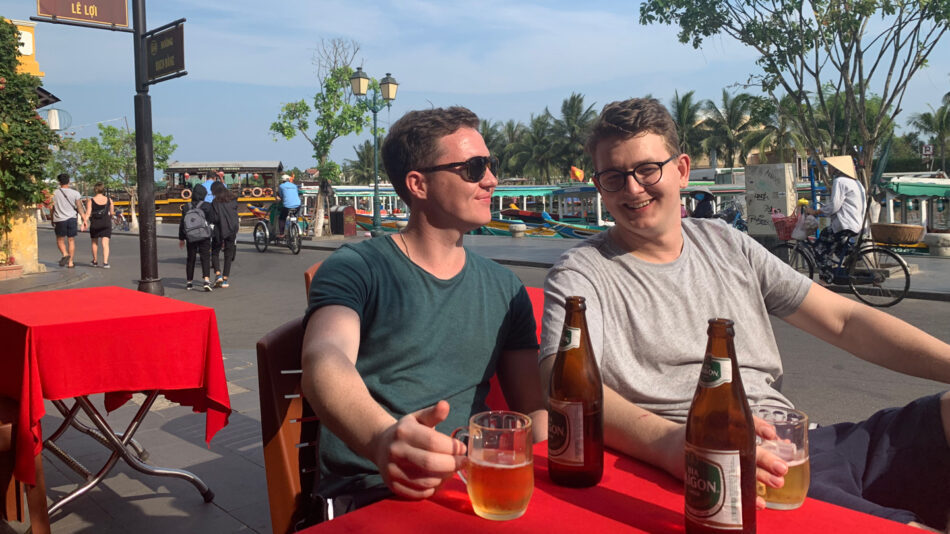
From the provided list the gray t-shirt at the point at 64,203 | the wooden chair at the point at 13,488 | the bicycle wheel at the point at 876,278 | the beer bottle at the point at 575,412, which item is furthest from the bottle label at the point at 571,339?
the gray t-shirt at the point at 64,203

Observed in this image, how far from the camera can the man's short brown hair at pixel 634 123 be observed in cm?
199

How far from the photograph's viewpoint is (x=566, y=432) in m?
1.36

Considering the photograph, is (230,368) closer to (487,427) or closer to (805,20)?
(487,427)

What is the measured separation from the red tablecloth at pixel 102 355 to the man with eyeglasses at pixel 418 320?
125 centimetres

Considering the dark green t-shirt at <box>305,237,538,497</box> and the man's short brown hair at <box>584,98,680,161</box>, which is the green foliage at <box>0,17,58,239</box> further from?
the man's short brown hair at <box>584,98,680,161</box>

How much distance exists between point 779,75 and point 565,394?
12.7 m

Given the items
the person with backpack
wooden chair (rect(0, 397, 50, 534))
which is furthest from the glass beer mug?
the person with backpack

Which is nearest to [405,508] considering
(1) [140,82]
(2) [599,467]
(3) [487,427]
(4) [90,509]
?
(3) [487,427]

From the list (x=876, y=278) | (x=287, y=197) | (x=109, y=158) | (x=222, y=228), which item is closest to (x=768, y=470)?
(x=876, y=278)

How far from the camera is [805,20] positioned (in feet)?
40.2

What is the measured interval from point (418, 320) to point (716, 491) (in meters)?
1.01

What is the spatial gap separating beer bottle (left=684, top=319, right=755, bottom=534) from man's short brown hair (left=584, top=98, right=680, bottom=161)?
2.98 feet

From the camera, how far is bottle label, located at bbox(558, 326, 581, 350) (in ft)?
4.68

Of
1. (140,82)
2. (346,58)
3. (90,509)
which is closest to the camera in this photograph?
(90,509)
